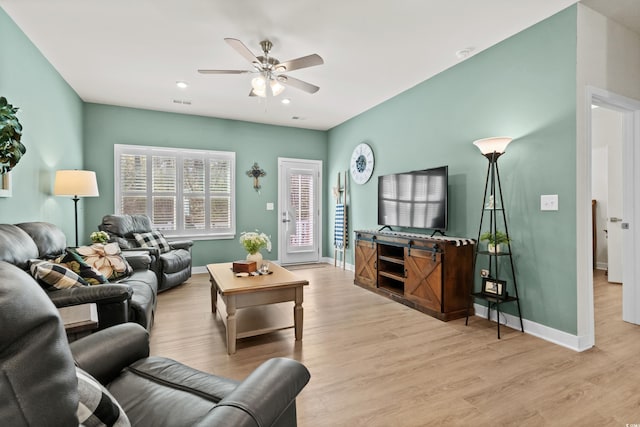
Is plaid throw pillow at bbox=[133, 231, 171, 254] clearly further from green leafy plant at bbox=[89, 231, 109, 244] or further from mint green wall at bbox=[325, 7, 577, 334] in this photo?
mint green wall at bbox=[325, 7, 577, 334]

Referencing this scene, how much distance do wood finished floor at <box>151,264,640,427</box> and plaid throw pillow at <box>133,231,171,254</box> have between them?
1.15m

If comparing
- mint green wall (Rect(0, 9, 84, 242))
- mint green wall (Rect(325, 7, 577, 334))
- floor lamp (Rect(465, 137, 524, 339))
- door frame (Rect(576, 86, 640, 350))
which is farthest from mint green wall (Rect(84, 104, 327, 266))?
door frame (Rect(576, 86, 640, 350))

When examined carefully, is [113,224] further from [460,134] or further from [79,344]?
[460,134]

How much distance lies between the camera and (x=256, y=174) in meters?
6.00

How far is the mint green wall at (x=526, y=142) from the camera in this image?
104 inches

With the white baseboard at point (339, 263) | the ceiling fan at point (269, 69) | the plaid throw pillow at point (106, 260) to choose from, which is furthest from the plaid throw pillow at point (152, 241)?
the white baseboard at point (339, 263)

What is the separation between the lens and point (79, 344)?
129cm

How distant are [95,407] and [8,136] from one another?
240 centimetres

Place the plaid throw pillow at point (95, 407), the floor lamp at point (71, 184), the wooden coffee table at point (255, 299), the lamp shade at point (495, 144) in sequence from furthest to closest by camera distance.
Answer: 1. the floor lamp at point (71, 184)
2. the lamp shade at point (495, 144)
3. the wooden coffee table at point (255, 299)
4. the plaid throw pillow at point (95, 407)

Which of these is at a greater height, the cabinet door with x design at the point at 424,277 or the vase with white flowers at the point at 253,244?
the vase with white flowers at the point at 253,244

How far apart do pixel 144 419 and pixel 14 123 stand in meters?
2.47

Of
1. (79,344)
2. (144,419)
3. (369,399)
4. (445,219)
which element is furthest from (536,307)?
(79,344)

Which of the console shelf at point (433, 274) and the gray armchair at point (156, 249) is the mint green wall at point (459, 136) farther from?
the gray armchair at point (156, 249)

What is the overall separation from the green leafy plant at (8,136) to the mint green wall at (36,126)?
48 centimetres
